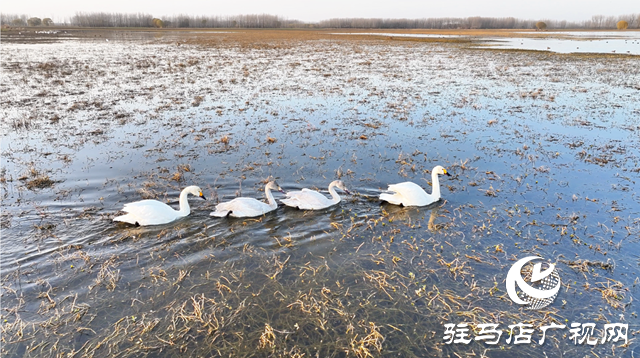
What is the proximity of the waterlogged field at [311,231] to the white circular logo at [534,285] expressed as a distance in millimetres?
151

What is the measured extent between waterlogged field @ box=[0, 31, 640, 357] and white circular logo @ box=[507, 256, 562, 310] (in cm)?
15

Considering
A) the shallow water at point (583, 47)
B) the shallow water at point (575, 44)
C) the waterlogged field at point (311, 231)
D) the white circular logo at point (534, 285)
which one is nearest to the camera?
the waterlogged field at point (311, 231)

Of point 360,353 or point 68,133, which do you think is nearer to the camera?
point 360,353

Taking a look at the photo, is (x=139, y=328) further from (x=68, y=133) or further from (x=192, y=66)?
(x=192, y=66)

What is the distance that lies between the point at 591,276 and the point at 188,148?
444 inches

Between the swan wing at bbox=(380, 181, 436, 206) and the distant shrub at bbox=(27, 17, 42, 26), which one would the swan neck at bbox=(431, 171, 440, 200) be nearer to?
the swan wing at bbox=(380, 181, 436, 206)

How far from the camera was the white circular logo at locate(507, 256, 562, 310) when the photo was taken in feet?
18.9

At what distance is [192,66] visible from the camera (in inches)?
1266

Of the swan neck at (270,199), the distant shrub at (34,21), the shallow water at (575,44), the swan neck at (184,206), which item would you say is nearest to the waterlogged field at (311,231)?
the swan neck at (184,206)

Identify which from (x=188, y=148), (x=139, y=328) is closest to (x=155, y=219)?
(x=139, y=328)

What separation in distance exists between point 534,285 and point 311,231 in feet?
13.8

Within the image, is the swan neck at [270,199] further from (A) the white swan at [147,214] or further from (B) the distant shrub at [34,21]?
(B) the distant shrub at [34,21]

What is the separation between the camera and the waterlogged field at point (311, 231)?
16.8 feet

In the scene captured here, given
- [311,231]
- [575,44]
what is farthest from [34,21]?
[311,231]
